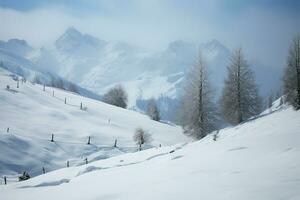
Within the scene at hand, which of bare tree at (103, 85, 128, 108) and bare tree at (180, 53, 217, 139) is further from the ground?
bare tree at (103, 85, 128, 108)

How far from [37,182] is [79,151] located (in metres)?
25.2

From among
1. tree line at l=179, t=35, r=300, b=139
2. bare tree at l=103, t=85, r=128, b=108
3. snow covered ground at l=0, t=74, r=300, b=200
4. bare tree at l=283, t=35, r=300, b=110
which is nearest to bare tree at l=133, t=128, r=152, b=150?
tree line at l=179, t=35, r=300, b=139

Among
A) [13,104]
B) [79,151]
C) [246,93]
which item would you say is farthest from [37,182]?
[13,104]

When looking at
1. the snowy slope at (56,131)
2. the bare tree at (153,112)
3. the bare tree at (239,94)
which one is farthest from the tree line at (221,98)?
the bare tree at (153,112)

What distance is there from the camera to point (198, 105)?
134 feet

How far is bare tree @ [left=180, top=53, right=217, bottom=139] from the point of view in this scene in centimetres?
4069

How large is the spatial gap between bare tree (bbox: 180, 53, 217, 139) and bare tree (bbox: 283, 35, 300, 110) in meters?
8.80

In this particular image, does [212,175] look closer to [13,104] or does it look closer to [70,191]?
[70,191]

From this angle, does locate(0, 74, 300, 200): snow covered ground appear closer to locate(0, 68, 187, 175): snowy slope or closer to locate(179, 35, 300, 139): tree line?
locate(179, 35, 300, 139): tree line

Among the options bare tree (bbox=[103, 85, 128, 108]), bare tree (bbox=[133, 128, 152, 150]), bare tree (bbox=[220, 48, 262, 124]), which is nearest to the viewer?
bare tree (bbox=[220, 48, 262, 124])

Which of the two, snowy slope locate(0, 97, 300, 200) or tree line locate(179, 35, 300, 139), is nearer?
snowy slope locate(0, 97, 300, 200)

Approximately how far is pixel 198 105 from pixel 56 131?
2355cm

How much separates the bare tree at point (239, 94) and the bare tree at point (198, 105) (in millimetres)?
2099

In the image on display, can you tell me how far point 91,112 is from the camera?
220ft
